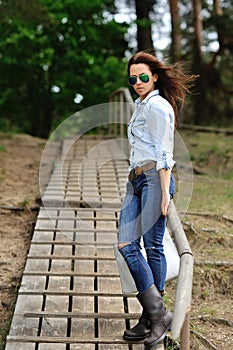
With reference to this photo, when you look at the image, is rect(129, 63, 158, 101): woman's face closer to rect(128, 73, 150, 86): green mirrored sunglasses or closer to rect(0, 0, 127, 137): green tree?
rect(128, 73, 150, 86): green mirrored sunglasses

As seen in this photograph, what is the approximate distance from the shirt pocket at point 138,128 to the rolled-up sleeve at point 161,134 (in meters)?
0.07

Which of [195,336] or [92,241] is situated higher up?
[92,241]

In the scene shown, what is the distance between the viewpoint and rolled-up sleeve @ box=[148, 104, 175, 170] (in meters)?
3.75

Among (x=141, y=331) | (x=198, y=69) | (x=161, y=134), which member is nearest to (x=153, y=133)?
(x=161, y=134)

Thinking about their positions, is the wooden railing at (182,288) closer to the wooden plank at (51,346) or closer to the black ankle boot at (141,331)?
the black ankle boot at (141,331)

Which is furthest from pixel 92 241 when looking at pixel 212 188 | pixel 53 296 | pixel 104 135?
pixel 104 135

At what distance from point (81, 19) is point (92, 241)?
8.90 metres

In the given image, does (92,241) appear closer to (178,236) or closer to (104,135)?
(178,236)

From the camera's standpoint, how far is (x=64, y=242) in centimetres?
570

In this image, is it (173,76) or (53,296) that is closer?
(173,76)

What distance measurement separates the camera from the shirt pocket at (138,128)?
386cm

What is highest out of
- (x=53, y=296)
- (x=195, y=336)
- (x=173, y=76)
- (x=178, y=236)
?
(x=173, y=76)

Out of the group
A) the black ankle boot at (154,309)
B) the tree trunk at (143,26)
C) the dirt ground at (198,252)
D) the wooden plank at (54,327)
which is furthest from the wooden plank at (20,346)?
the tree trunk at (143,26)

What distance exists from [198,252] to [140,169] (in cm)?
269
